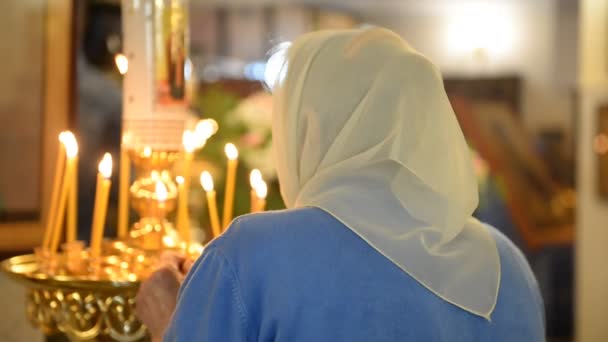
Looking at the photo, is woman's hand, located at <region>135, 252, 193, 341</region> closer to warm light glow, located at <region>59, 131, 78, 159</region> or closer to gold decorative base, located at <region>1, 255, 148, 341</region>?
gold decorative base, located at <region>1, 255, 148, 341</region>

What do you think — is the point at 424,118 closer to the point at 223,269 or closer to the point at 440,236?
the point at 440,236

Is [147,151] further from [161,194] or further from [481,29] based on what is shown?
[481,29]

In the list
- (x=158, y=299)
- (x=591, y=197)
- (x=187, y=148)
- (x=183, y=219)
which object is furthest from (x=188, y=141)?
(x=591, y=197)

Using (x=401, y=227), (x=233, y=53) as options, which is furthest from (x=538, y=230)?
(x=401, y=227)

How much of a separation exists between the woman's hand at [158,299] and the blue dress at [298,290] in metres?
0.08

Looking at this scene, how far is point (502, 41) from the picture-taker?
6.62m

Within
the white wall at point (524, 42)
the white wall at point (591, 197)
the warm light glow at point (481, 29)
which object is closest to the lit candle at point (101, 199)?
the white wall at point (591, 197)

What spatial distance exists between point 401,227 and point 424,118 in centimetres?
13

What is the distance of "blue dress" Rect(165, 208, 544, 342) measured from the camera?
96 cm

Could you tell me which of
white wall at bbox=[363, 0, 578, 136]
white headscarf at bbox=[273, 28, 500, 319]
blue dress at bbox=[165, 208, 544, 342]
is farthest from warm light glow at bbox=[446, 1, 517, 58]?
blue dress at bbox=[165, 208, 544, 342]

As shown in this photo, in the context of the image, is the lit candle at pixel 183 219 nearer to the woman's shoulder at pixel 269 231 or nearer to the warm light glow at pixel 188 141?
the warm light glow at pixel 188 141

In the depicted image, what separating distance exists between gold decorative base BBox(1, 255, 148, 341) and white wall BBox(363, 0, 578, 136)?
5145 millimetres

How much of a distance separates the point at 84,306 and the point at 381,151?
40 cm

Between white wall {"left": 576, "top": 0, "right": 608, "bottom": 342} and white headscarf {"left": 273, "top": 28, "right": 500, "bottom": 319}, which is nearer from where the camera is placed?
white headscarf {"left": 273, "top": 28, "right": 500, "bottom": 319}
